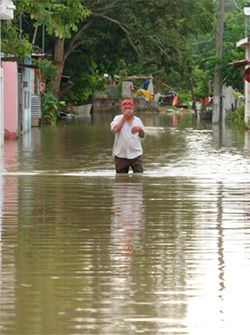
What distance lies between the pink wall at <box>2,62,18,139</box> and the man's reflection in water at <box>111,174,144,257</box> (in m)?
14.6

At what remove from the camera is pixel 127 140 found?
17.3 meters

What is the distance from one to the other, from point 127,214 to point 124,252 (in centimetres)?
270

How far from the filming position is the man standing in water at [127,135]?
1705 centimetres

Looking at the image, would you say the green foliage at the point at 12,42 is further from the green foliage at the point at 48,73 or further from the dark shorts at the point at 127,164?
the green foliage at the point at 48,73

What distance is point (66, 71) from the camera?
58656 mm

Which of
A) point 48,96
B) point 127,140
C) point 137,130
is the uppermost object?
point 48,96

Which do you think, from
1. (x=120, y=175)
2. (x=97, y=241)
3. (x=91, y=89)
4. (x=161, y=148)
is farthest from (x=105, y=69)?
(x=97, y=241)

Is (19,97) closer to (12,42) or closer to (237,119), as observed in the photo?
(12,42)

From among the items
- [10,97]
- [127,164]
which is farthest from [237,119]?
[127,164]

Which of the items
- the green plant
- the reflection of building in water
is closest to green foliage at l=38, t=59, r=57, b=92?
the green plant

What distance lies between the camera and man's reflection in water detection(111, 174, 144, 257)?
10289 millimetres

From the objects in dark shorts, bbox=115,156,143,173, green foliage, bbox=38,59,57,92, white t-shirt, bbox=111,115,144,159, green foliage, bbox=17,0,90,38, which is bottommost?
dark shorts, bbox=115,156,143,173

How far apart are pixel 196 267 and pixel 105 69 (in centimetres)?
5443

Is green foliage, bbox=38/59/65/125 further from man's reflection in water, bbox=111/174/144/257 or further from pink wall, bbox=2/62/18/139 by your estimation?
man's reflection in water, bbox=111/174/144/257
